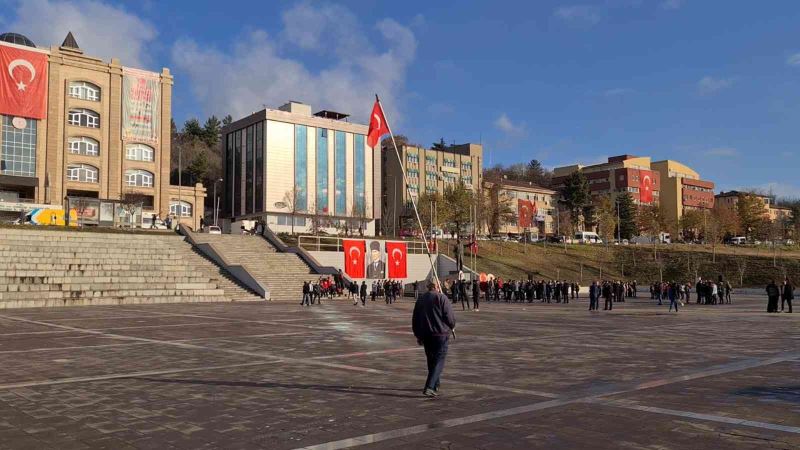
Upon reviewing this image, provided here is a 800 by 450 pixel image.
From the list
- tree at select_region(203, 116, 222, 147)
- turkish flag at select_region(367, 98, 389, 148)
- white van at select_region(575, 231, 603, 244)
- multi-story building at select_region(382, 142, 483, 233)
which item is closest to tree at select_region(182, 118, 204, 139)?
tree at select_region(203, 116, 222, 147)

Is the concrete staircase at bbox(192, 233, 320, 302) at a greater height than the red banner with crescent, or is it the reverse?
the red banner with crescent

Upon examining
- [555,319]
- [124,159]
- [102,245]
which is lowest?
[555,319]

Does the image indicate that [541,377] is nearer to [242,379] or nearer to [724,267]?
[242,379]

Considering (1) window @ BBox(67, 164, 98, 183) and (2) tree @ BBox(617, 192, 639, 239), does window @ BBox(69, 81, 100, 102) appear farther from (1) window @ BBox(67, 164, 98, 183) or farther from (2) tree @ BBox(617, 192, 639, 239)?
(2) tree @ BBox(617, 192, 639, 239)

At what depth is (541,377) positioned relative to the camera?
1030 centimetres

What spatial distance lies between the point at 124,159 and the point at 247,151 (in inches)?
757

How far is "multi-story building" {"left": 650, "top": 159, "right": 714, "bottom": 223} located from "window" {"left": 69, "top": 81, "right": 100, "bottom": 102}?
325 feet

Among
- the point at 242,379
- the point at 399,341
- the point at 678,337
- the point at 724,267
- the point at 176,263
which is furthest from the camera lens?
the point at 724,267

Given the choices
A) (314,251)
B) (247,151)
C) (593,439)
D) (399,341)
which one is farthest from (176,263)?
(247,151)

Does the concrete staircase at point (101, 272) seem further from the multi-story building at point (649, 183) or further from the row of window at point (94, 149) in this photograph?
the multi-story building at point (649, 183)

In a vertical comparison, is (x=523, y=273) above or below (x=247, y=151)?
below

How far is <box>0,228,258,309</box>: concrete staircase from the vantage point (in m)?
31.2

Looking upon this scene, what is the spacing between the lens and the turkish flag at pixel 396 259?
172 ft

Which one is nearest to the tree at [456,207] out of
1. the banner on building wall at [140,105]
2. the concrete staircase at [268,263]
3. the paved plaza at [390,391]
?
the concrete staircase at [268,263]
